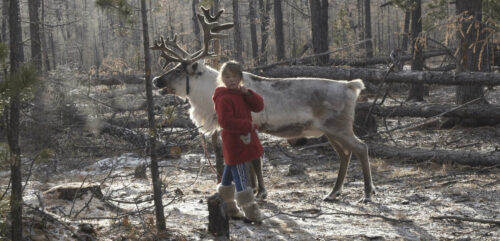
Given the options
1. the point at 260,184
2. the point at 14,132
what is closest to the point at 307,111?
the point at 260,184

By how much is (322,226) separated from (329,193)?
1451 millimetres

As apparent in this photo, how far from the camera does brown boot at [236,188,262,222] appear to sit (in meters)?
5.39

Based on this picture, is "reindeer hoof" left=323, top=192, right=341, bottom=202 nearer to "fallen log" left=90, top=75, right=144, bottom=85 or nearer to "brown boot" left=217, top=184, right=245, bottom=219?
"brown boot" left=217, top=184, right=245, bottom=219

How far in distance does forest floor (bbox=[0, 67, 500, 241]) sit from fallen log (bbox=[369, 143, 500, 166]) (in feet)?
0.29

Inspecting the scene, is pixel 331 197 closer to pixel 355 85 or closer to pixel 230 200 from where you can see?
pixel 355 85

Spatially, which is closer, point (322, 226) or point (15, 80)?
point (15, 80)

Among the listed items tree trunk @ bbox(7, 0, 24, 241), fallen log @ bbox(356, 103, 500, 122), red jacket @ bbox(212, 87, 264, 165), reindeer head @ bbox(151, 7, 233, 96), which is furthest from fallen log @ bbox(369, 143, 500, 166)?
tree trunk @ bbox(7, 0, 24, 241)

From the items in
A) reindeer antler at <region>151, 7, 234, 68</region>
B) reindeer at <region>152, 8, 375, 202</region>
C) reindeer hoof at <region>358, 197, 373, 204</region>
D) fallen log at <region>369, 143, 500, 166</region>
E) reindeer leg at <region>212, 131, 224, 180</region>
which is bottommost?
reindeer hoof at <region>358, 197, 373, 204</region>

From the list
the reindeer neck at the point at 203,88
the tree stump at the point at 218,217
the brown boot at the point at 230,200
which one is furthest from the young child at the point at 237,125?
the reindeer neck at the point at 203,88

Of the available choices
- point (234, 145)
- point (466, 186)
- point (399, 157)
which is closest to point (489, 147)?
point (399, 157)

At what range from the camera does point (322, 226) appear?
5500 millimetres

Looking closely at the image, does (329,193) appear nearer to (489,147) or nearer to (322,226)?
(322,226)

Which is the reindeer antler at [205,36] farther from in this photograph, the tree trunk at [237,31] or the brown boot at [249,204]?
the brown boot at [249,204]

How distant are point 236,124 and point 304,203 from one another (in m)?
2.04
